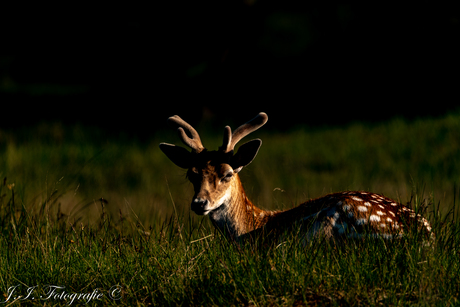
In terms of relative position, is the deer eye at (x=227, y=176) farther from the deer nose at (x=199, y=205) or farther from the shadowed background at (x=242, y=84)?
the shadowed background at (x=242, y=84)

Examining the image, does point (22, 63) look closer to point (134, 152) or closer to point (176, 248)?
point (134, 152)

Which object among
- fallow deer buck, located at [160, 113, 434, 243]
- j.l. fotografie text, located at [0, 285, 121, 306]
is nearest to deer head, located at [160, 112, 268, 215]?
fallow deer buck, located at [160, 113, 434, 243]

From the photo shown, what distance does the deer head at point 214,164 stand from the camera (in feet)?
17.6

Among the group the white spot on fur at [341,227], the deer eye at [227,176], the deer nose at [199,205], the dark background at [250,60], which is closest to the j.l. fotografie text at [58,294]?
the deer nose at [199,205]

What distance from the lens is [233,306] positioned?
400 centimetres

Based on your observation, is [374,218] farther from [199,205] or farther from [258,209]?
[199,205]

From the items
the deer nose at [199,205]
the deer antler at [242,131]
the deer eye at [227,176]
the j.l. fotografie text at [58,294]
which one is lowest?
the j.l. fotografie text at [58,294]

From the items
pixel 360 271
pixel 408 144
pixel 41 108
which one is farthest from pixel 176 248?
pixel 41 108

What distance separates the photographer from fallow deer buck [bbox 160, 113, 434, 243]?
16.9 ft

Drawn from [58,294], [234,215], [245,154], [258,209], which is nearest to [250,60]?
[258,209]

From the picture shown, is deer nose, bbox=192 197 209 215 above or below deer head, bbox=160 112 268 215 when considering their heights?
below

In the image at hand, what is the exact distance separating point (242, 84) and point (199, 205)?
16.3 m

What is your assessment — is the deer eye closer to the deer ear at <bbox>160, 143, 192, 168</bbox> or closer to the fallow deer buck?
the fallow deer buck

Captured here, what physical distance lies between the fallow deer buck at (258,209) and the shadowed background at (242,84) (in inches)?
269
